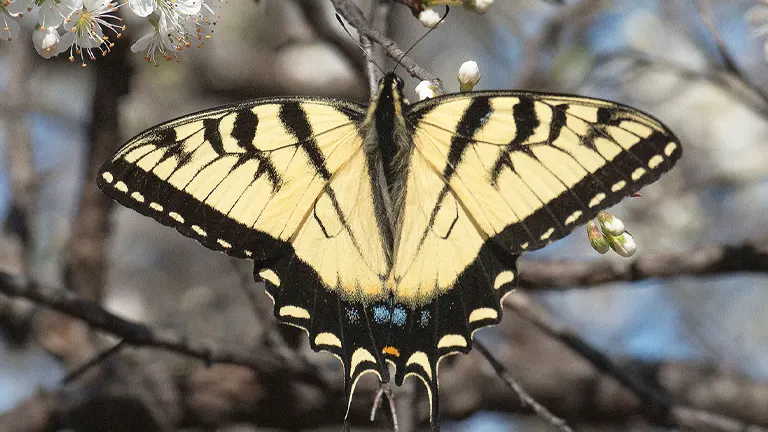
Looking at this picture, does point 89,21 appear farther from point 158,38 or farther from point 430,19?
point 430,19

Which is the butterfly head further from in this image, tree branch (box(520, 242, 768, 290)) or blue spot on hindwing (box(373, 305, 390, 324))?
tree branch (box(520, 242, 768, 290))

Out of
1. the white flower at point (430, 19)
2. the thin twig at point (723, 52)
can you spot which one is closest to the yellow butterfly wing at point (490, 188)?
the white flower at point (430, 19)

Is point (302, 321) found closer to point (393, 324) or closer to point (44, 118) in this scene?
point (393, 324)

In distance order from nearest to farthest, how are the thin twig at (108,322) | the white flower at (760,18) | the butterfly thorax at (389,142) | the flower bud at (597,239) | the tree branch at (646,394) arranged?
1. the flower bud at (597,239)
2. the butterfly thorax at (389,142)
3. the thin twig at (108,322)
4. the white flower at (760,18)
5. the tree branch at (646,394)

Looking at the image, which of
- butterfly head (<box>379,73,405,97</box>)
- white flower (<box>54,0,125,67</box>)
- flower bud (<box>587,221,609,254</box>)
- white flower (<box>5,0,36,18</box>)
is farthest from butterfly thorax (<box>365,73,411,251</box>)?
white flower (<box>5,0,36,18</box>)

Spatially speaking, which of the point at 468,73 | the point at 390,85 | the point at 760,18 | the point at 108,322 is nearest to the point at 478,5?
the point at 468,73

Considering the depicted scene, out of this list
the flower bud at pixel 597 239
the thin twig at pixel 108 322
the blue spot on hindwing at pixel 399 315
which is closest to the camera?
the flower bud at pixel 597 239

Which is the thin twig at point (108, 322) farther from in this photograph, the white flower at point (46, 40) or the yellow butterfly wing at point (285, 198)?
the white flower at point (46, 40)
